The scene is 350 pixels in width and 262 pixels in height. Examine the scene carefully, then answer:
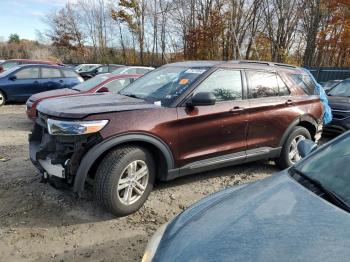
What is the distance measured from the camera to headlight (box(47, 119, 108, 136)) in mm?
3518

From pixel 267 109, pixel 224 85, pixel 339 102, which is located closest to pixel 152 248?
pixel 224 85

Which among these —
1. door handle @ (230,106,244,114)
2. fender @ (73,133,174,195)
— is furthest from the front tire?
door handle @ (230,106,244,114)

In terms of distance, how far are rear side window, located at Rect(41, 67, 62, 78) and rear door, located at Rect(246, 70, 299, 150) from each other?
28.8ft

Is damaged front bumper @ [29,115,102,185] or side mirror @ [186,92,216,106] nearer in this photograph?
damaged front bumper @ [29,115,102,185]

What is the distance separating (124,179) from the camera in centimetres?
376

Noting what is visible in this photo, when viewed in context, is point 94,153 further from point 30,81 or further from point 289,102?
point 30,81

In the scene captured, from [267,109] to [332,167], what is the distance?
2688 mm

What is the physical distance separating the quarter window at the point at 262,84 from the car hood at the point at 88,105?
63.6 inches

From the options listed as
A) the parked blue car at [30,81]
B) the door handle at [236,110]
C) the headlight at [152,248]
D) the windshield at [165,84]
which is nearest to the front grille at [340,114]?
the door handle at [236,110]

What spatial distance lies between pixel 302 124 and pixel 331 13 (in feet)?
83.0

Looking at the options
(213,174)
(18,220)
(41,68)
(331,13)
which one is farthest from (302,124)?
(331,13)

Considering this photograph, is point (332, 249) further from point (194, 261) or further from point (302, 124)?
point (302, 124)

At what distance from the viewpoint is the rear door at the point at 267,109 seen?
Answer: 4.91m

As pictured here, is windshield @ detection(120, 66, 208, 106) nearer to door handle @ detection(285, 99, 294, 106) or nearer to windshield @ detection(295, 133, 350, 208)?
door handle @ detection(285, 99, 294, 106)
